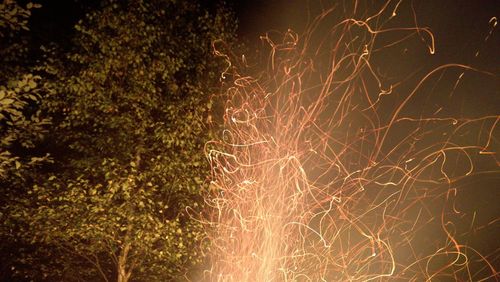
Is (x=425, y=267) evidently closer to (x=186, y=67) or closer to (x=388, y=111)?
(x=388, y=111)

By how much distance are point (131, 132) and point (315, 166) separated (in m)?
2.96

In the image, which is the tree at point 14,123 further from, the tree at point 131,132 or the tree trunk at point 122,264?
the tree trunk at point 122,264

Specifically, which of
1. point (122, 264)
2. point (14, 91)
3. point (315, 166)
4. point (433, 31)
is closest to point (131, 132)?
point (122, 264)

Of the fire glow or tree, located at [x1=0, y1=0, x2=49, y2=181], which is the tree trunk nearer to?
the fire glow

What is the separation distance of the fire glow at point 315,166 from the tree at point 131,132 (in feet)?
1.88

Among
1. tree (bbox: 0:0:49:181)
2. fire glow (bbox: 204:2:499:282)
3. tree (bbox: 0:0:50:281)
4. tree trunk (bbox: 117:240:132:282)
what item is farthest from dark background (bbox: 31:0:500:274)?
tree trunk (bbox: 117:240:132:282)

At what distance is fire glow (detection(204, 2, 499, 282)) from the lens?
6754 millimetres

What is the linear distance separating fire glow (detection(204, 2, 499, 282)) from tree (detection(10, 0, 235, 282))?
572 millimetres

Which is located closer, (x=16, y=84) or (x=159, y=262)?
(x=16, y=84)

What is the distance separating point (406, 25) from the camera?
30.0 ft

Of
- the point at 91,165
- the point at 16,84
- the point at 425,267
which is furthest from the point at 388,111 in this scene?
the point at 16,84

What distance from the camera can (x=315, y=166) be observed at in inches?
290

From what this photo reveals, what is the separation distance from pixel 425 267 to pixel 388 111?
3.74 meters

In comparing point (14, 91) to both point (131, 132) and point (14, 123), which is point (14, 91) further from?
point (131, 132)
